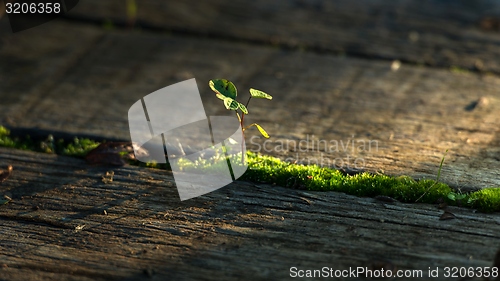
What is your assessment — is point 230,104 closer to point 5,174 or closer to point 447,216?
point 447,216

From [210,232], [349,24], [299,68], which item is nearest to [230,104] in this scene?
[210,232]

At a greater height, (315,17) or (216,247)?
(315,17)

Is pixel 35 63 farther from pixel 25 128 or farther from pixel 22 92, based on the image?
pixel 25 128

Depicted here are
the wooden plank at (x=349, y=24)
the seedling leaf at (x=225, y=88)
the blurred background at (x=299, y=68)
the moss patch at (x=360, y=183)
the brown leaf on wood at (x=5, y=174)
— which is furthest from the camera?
the wooden plank at (x=349, y=24)

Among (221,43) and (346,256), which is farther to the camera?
(221,43)

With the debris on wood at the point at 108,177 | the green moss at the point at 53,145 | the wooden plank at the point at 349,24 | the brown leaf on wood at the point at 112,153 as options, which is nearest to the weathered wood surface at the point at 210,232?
the debris on wood at the point at 108,177

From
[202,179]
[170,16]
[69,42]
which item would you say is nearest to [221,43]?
[170,16]

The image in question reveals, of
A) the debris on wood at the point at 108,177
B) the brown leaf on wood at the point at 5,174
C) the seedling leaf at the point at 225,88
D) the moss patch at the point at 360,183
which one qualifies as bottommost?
the brown leaf on wood at the point at 5,174

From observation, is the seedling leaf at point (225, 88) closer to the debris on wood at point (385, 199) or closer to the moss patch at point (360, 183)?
the moss patch at point (360, 183)

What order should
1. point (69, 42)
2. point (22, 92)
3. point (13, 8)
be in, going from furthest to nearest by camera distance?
point (13, 8) < point (69, 42) < point (22, 92)
